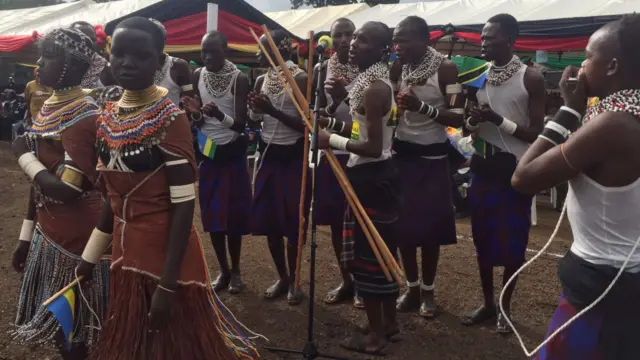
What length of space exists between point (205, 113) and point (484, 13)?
8221 mm

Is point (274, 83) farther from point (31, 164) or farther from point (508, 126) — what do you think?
point (31, 164)

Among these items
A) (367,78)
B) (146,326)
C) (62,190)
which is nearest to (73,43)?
(62,190)

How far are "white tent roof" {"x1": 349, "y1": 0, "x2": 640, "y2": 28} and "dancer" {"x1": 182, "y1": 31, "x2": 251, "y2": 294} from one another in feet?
17.0

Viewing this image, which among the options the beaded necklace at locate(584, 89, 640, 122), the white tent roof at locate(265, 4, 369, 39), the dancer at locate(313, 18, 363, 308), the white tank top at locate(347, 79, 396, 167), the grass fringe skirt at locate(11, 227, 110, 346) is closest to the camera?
the beaded necklace at locate(584, 89, 640, 122)

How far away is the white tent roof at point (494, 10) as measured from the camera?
27.8ft

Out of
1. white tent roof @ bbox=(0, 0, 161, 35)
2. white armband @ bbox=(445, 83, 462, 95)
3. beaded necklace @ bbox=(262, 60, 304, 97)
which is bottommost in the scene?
white armband @ bbox=(445, 83, 462, 95)

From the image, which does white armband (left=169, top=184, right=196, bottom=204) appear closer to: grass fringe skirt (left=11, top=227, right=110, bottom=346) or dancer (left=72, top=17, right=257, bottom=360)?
dancer (left=72, top=17, right=257, bottom=360)

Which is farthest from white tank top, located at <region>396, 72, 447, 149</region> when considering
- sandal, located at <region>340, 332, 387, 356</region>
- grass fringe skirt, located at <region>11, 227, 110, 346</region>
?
grass fringe skirt, located at <region>11, 227, 110, 346</region>

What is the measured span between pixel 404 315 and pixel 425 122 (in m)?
1.49

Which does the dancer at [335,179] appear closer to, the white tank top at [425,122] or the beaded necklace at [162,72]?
the white tank top at [425,122]

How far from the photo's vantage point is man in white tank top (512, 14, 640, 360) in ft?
5.50

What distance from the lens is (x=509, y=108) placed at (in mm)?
3678

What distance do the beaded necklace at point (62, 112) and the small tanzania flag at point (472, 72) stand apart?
2.51 metres

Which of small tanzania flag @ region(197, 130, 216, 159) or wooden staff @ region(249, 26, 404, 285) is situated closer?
wooden staff @ region(249, 26, 404, 285)
